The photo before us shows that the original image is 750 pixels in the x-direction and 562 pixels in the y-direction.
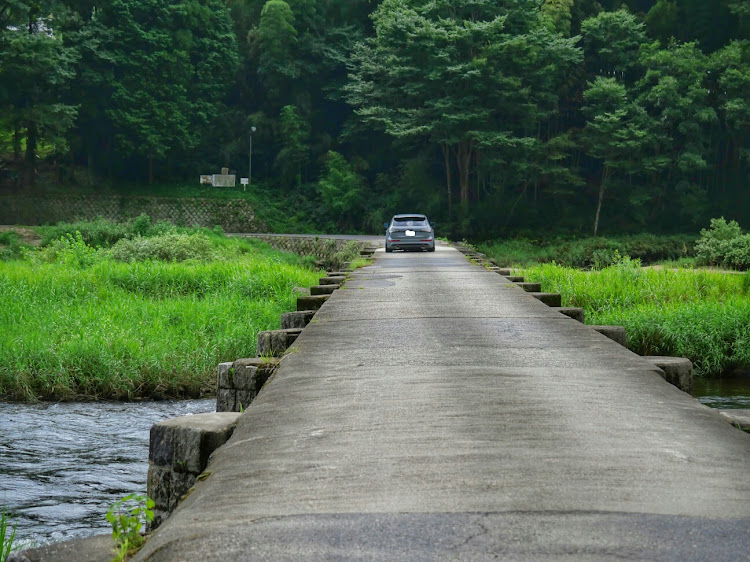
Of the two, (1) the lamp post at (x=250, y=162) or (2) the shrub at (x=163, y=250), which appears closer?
(2) the shrub at (x=163, y=250)

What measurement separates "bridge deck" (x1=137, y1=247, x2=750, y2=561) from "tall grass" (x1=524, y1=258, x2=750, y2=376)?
7.48 m

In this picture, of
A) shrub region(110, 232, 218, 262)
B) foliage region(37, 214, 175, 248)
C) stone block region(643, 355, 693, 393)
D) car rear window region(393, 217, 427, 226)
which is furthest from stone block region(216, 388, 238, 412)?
foliage region(37, 214, 175, 248)

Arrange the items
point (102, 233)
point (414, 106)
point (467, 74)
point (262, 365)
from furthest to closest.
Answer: point (414, 106) → point (467, 74) → point (102, 233) → point (262, 365)

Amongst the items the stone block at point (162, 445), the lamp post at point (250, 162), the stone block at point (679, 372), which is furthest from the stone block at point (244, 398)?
the lamp post at point (250, 162)

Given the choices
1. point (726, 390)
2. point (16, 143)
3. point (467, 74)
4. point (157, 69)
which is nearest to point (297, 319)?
point (726, 390)

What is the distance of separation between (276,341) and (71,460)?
235 centimetres

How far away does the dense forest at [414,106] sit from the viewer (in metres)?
46.6

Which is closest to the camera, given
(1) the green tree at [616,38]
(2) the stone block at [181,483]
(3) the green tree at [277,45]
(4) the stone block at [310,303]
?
(2) the stone block at [181,483]

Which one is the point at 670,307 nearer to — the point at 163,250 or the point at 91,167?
the point at 163,250

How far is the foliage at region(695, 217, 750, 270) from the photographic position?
32031mm

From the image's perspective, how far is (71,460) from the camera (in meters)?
8.79

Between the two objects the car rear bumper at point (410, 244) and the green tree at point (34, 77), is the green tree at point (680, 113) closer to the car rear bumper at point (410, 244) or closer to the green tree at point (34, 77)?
the car rear bumper at point (410, 244)

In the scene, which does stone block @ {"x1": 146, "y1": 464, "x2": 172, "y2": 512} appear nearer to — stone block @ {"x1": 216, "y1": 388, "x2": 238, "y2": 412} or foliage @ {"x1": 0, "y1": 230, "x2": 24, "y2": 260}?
stone block @ {"x1": 216, "y1": 388, "x2": 238, "y2": 412}

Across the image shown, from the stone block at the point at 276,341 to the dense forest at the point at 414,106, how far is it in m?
38.5
